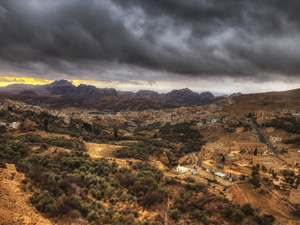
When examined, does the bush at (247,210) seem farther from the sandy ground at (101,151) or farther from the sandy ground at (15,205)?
the sandy ground at (101,151)

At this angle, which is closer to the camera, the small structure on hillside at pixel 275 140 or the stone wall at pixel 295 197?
the stone wall at pixel 295 197

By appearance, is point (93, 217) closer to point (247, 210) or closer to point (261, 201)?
point (247, 210)

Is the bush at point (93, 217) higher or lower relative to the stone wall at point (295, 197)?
higher

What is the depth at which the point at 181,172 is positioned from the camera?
2811 centimetres

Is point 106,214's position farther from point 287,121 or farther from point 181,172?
point 287,121

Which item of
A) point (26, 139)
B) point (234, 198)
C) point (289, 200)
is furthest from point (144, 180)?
point (26, 139)

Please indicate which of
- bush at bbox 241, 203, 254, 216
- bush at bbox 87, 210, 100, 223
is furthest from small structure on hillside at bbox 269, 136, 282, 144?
bush at bbox 87, 210, 100, 223

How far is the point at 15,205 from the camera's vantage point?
30.7ft

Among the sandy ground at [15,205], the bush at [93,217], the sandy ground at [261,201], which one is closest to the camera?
the sandy ground at [15,205]

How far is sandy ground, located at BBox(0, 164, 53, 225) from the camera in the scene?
8.21 meters

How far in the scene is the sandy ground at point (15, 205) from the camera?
26.9 ft

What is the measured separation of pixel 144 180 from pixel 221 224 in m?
8.43

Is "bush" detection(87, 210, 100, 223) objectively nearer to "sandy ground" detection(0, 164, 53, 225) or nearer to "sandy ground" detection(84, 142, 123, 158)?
"sandy ground" detection(0, 164, 53, 225)

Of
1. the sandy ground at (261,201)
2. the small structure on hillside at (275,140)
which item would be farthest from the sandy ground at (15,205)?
the small structure on hillside at (275,140)
